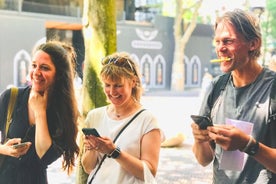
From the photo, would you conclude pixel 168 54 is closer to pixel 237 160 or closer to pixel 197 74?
pixel 197 74

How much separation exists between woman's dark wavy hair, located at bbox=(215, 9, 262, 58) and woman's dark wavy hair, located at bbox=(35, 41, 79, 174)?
1.06m

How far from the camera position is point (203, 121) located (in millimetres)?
1977

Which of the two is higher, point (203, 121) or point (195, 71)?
point (203, 121)

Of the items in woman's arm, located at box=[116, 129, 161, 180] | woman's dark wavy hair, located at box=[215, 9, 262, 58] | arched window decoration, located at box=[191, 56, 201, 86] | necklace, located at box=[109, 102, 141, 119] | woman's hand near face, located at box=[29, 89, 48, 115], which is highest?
woman's dark wavy hair, located at box=[215, 9, 262, 58]

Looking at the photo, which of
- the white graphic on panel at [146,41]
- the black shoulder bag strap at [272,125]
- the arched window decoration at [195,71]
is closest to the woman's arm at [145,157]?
the black shoulder bag strap at [272,125]

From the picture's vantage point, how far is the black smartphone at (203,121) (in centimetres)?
196

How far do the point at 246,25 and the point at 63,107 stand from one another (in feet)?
3.91

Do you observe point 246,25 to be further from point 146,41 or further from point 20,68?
point 146,41

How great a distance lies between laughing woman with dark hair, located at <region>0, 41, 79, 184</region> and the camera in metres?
2.43

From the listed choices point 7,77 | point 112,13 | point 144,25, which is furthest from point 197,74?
point 112,13

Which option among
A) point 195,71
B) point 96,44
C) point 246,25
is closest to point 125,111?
point 246,25

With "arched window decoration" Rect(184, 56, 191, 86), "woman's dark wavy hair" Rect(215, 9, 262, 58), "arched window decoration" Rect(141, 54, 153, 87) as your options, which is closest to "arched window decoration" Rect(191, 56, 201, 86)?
"arched window decoration" Rect(184, 56, 191, 86)

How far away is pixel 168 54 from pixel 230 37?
95.7ft

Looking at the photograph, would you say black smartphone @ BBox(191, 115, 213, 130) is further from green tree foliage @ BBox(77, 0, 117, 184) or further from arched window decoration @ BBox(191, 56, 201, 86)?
arched window decoration @ BBox(191, 56, 201, 86)
